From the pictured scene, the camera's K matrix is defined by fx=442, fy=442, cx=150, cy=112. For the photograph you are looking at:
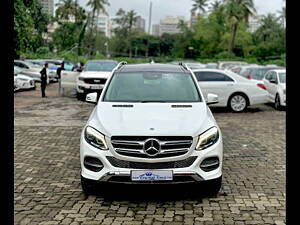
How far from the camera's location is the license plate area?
5.04 m

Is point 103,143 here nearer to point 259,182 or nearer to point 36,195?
point 36,195

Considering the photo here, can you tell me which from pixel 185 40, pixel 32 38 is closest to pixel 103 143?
pixel 32 38

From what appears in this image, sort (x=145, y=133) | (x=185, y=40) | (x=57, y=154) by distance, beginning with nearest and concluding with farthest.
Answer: (x=145, y=133) < (x=57, y=154) < (x=185, y=40)

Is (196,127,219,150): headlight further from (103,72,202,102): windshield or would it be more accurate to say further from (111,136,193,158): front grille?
(103,72,202,102): windshield

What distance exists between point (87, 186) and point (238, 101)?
34.0 ft

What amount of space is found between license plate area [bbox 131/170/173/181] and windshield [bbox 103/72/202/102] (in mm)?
1533

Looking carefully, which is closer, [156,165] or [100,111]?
[156,165]

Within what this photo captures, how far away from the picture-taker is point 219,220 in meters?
4.78

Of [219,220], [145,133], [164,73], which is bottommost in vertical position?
[219,220]

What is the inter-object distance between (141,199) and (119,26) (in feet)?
287

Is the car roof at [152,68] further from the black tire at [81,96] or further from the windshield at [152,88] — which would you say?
the black tire at [81,96]

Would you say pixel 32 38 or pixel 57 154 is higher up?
pixel 32 38

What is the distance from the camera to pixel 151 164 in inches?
200

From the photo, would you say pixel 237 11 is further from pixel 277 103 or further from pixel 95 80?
pixel 277 103
